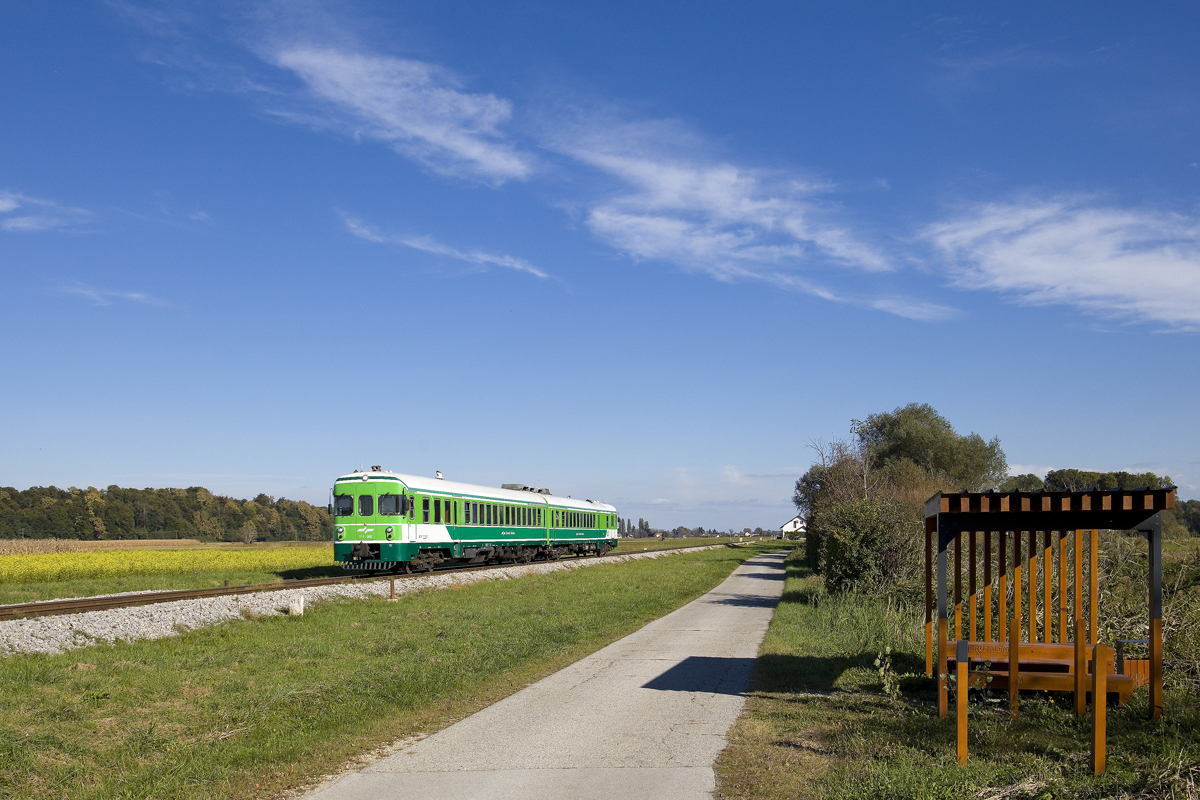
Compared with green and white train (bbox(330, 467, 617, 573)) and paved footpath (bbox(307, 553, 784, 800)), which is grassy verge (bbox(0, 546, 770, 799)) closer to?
paved footpath (bbox(307, 553, 784, 800))

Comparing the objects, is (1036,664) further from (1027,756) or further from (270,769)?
(270,769)

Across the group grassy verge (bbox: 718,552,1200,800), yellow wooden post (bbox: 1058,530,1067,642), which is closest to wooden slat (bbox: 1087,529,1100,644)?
yellow wooden post (bbox: 1058,530,1067,642)

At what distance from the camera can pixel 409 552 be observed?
27.7 meters

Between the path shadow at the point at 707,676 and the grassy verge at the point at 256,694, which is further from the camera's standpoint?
the path shadow at the point at 707,676

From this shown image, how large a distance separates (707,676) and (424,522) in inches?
727

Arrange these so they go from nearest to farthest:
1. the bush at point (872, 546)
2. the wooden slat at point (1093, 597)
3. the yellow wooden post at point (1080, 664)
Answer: the yellow wooden post at point (1080, 664)
the wooden slat at point (1093, 597)
the bush at point (872, 546)

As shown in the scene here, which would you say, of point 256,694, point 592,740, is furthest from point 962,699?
point 256,694

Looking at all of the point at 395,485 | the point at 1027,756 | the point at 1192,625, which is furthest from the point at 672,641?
the point at 395,485

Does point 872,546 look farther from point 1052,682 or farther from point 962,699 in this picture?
point 962,699

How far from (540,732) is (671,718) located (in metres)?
1.39

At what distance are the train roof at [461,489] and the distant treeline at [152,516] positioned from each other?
65643 mm

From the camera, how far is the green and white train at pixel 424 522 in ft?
89.1

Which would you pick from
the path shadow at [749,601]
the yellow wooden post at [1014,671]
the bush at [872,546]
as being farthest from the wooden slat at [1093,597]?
the path shadow at [749,601]

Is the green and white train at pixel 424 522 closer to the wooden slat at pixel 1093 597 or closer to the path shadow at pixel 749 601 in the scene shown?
the path shadow at pixel 749 601
